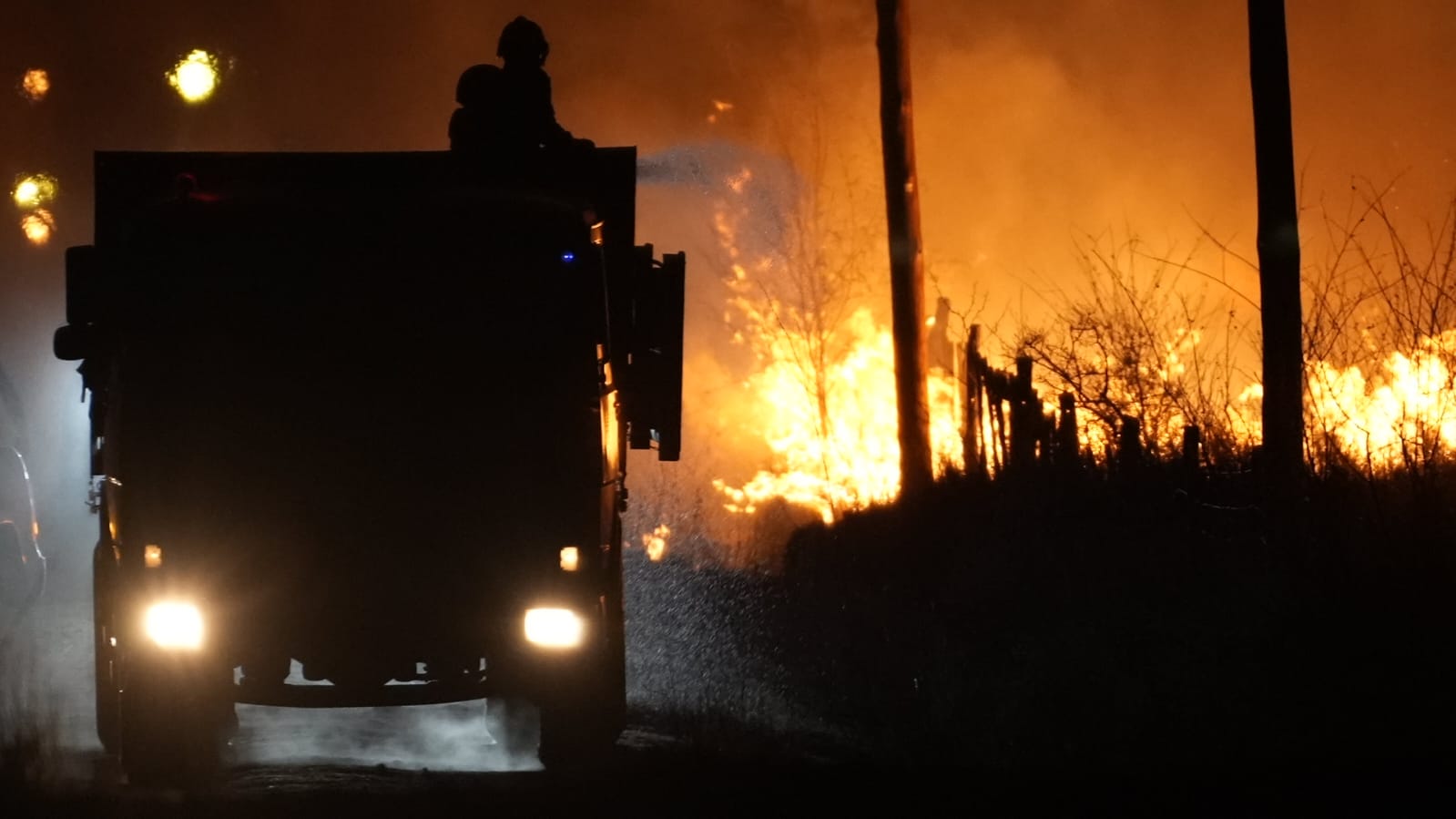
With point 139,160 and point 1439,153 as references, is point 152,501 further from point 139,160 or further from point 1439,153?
point 1439,153

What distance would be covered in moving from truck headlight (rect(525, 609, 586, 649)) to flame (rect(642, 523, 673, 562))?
1496cm

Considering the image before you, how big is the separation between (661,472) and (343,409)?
19456mm

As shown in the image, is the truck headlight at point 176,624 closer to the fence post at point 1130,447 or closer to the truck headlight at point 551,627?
the truck headlight at point 551,627

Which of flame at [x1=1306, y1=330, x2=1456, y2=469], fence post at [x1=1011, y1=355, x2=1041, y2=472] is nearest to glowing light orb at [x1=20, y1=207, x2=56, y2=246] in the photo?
fence post at [x1=1011, y1=355, x2=1041, y2=472]

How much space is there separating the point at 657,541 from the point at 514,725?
13.9 metres

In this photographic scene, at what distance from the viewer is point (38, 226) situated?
3719 centimetres

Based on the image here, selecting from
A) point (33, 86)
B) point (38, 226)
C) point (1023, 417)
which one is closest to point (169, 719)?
point (1023, 417)

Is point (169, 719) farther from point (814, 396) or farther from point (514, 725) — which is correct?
point (814, 396)

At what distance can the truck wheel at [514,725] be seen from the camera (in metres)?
10.6

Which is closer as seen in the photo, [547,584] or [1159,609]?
[547,584]

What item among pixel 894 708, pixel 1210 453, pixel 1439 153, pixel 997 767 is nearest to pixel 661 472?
pixel 1439 153

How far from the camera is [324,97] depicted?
119 feet

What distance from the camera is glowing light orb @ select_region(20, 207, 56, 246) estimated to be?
36.9 metres

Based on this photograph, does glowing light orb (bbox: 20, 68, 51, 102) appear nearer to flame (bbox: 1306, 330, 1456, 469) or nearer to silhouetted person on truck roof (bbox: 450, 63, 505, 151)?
silhouetted person on truck roof (bbox: 450, 63, 505, 151)
